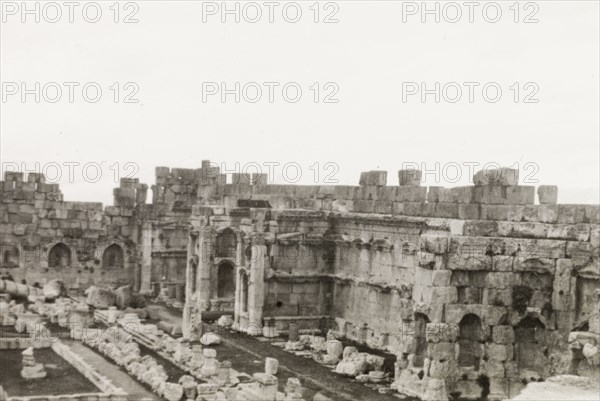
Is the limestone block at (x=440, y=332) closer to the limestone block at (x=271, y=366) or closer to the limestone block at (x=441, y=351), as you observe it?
the limestone block at (x=441, y=351)

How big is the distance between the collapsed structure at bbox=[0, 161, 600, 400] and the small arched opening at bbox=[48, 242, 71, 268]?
2.0 inches

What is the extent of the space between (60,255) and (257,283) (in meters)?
13.4

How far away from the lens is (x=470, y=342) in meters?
19.0

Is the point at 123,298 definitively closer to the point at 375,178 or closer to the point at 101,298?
the point at 101,298

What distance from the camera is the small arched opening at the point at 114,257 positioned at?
3862 cm

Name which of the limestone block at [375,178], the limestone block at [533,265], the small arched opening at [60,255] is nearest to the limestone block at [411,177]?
the limestone block at [375,178]

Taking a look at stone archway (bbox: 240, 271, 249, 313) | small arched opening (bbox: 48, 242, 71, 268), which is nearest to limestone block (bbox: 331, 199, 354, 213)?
stone archway (bbox: 240, 271, 249, 313)

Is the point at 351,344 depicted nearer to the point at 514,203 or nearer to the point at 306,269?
the point at 306,269

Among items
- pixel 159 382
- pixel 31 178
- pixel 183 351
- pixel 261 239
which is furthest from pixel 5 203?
pixel 159 382

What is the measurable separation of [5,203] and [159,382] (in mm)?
19724

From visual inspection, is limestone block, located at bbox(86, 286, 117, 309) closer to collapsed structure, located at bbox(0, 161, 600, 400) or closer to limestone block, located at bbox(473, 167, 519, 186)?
collapsed structure, located at bbox(0, 161, 600, 400)

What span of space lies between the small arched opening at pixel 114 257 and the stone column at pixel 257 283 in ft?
40.7

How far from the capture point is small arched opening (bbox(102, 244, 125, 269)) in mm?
38625

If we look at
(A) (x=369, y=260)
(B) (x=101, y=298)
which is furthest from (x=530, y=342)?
(B) (x=101, y=298)
